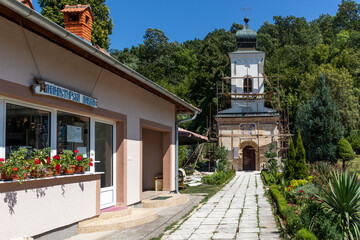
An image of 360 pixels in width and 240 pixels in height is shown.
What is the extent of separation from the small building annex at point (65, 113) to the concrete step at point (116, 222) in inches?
8.3

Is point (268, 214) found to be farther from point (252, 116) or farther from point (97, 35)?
point (252, 116)

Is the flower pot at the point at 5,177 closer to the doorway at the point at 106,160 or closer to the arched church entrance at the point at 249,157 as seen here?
the doorway at the point at 106,160

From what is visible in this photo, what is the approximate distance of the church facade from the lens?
35556mm

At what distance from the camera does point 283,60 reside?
57344 millimetres

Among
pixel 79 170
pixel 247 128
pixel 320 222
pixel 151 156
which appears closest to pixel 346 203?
pixel 320 222

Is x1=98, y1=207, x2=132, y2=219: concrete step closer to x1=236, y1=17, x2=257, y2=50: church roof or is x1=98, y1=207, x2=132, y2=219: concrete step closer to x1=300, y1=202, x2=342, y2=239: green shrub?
x1=300, y1=202, x2=342, y2=239: green shrub

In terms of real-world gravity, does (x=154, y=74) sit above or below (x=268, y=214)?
above

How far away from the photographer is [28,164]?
5793 mm

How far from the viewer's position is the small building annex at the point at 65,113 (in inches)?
220

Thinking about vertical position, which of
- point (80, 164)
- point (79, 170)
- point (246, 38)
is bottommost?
point (79, 170)

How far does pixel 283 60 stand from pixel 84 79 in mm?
53265

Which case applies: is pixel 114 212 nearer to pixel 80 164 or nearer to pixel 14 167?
pixel 80 164

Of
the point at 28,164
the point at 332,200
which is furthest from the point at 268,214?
the point at 28,164

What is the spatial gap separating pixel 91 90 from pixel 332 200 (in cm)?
536
